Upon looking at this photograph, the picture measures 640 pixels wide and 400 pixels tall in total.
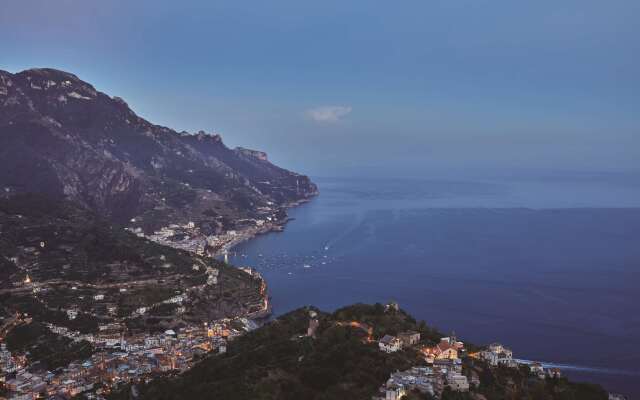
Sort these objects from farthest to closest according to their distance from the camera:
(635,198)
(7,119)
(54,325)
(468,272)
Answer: (635,198) < (7,119) < (468,272) < (54,325)

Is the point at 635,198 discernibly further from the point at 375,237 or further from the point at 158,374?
the point at 158,374

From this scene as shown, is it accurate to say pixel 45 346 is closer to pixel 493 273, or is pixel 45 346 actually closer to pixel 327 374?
pixel 327 374

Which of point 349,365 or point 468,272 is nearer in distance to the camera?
point 349,365

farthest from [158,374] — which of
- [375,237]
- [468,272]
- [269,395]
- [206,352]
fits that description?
[375,237]

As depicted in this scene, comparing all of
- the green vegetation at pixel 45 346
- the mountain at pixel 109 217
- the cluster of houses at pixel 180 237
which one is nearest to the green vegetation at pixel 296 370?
the green vegetation at pixel 45 346

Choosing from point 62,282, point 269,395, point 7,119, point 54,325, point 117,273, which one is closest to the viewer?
point 269,395

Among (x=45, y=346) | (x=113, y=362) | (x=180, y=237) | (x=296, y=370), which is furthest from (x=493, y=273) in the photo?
(x=45, y=346)

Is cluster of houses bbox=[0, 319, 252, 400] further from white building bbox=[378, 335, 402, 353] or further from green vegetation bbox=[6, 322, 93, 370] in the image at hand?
white building bbox=[378, 335, 402, 353]
